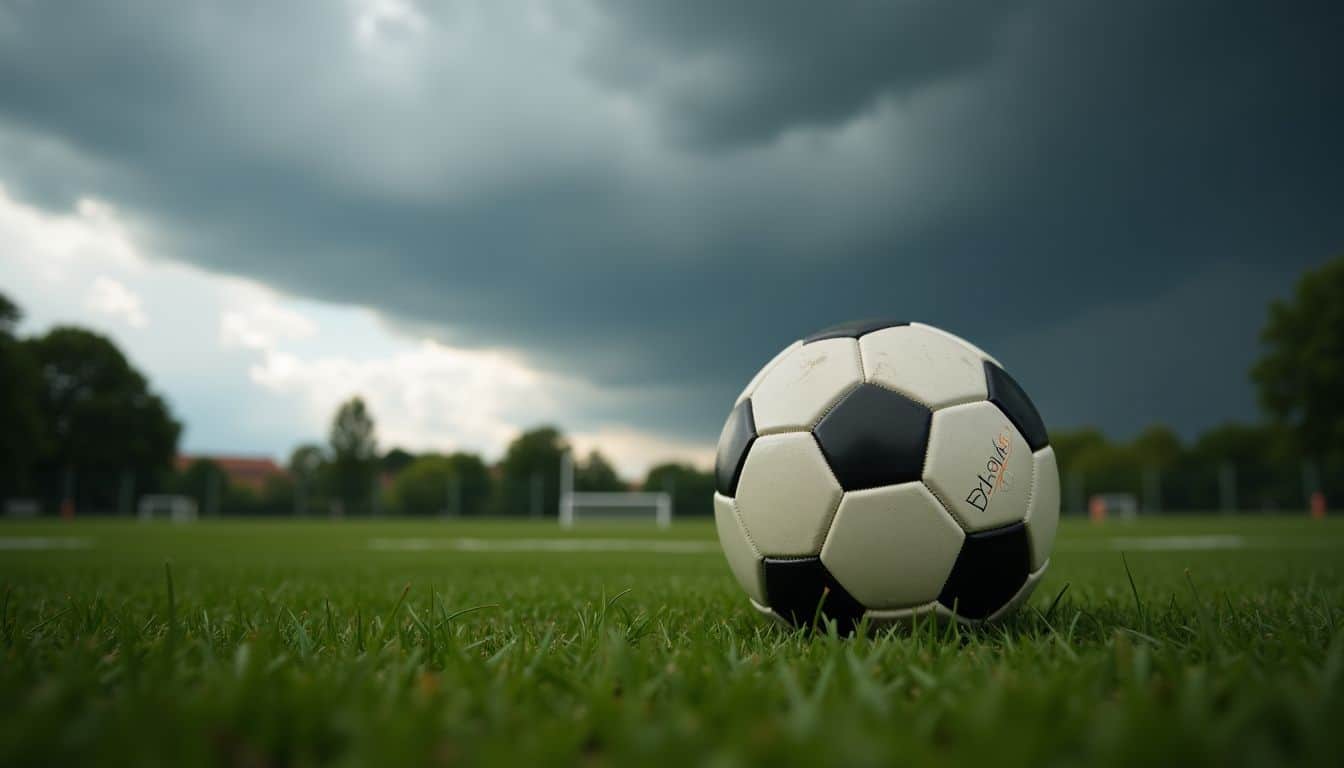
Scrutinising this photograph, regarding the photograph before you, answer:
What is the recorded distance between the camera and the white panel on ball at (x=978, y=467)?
6.73ft

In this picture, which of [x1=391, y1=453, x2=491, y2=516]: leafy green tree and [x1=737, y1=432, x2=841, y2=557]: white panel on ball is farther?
[x1=391, y1=453, x2=491, y2=516]: leafy green tree

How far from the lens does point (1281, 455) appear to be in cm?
3809

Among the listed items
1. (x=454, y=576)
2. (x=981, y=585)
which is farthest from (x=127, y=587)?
(x=981, y=585)

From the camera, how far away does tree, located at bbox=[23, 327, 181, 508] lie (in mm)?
46906

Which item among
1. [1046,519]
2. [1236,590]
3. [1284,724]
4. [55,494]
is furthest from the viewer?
[55,494]

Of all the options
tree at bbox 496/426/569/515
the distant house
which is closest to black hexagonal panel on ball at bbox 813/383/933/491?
tree at bbox 496/426/569/515

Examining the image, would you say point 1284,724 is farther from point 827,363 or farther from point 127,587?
point 127,587

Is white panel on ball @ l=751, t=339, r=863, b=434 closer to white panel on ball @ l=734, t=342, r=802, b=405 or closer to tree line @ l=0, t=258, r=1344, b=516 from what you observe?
white panel on ball @ l=734, t=342, r=802, b=405

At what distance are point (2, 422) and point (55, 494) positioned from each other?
22.3 feet

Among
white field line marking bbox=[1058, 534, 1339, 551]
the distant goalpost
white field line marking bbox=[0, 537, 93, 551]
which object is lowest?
the distant goalpost

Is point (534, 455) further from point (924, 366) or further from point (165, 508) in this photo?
point (924, 366)

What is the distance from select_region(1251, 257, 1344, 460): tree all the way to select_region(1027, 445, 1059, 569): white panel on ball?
44.7m

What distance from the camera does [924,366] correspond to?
221cm

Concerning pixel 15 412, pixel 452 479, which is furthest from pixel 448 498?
pixel 15 412
